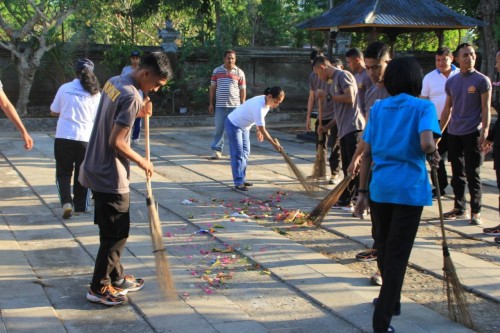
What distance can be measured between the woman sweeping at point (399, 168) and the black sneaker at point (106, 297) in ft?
6.07

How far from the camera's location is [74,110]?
290 inches

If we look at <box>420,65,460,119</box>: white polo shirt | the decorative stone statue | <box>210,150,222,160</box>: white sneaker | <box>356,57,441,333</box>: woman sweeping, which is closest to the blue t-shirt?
<box>356,57,441,333</box>: woman sweeping

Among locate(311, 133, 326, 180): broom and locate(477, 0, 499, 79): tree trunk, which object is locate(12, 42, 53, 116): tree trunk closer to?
locate(311, 133, 326, 180): broom

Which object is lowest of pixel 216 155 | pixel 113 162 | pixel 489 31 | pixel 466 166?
pixel 216 155

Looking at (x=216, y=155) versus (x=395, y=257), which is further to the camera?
(x=216, y=155)

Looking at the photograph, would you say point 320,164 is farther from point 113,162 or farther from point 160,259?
point 113,162

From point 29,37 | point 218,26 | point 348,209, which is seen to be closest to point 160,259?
point 348,209

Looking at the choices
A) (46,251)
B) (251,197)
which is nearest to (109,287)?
(46,251)

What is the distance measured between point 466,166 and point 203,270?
334 centimetres

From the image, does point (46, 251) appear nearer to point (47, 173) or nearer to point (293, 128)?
point (47, 173)

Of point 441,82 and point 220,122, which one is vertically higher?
point 441,82

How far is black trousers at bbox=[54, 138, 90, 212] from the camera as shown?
7.44 meters

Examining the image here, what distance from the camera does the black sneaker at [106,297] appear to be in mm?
4832

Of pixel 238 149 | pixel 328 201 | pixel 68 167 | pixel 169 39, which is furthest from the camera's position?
pixel 169 39
